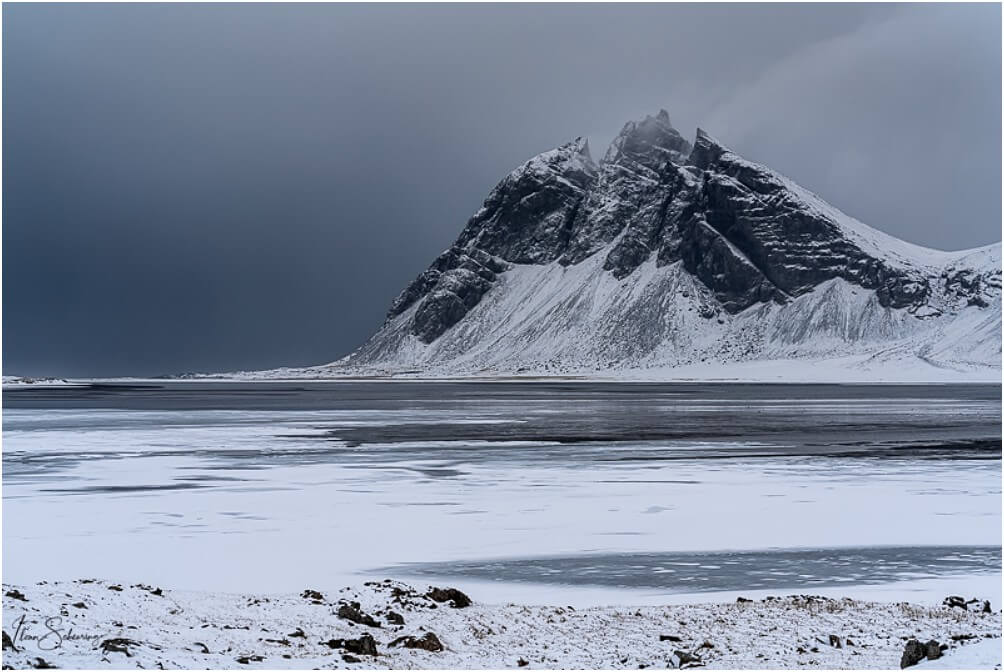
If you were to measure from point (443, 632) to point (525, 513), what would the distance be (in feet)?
36.6

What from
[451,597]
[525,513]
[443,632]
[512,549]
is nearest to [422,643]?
[443,632]

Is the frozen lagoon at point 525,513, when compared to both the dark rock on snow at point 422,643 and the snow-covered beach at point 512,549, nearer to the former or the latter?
the snow-covered beach at point 512,549

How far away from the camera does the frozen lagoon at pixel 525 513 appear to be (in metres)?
16.8

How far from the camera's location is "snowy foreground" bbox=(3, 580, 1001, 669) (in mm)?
11258

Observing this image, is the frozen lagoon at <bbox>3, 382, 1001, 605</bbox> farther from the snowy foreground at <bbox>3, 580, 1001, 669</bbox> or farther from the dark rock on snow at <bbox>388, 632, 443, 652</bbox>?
the dark rock on snow at <bbox>388, 632, 443, 652</bbox>

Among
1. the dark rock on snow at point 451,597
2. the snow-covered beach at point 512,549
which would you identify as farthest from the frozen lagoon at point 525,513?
the dark rock on snow at point 451,597

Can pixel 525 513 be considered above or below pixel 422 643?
below

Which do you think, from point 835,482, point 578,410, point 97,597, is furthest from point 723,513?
point 578,410

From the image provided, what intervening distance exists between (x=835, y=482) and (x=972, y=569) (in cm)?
1204

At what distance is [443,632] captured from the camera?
41.7ft

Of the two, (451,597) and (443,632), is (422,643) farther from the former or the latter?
(451,597)

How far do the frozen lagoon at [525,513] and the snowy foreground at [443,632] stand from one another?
61.9 inches

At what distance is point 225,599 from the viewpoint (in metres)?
14.2

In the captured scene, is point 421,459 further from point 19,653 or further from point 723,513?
point 19,653
